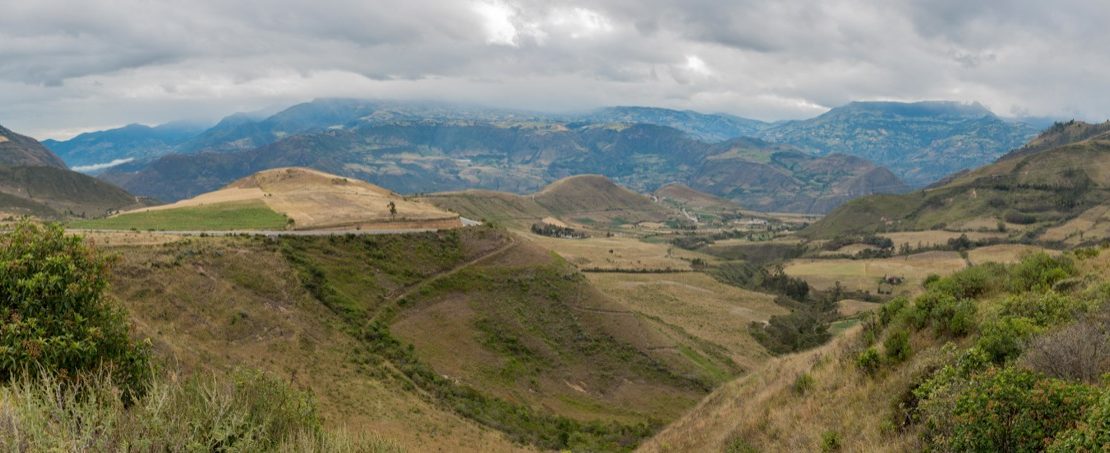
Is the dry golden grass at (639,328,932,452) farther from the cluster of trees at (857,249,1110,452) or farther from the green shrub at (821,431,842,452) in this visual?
the cluster of trees at (857,249,1110,452)

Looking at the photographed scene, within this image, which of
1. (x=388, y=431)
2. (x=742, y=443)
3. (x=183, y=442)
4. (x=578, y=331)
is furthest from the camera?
(x=578, y=331)

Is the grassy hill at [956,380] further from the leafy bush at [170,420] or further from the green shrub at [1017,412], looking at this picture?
the leafy bush at [170,420]

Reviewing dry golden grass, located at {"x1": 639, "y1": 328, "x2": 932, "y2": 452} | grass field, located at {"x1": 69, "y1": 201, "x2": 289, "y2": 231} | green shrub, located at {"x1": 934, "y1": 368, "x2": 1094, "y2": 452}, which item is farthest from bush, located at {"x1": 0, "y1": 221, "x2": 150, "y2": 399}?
grass field, located at {"x1": 69, "y1": 201, "x2": 289, "y2": 231}

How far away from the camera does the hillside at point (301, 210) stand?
75.4 metres

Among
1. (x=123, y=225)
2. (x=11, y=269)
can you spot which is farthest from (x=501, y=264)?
(x=11, y=269)

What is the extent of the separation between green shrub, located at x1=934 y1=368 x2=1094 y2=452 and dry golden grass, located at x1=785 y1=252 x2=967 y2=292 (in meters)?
155

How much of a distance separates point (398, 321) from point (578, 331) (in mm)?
20589

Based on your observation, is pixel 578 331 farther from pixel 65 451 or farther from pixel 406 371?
pixel 65 451

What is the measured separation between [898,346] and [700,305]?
97.6 meters

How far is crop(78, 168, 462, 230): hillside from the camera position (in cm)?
7538

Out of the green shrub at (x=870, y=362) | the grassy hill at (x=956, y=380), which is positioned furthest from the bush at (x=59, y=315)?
the green shrub at (x=870, y=362)

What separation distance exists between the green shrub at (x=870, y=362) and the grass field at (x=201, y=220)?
69118 mm

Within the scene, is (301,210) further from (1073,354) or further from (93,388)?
(1073,354)

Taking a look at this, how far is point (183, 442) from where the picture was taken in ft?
39.9
